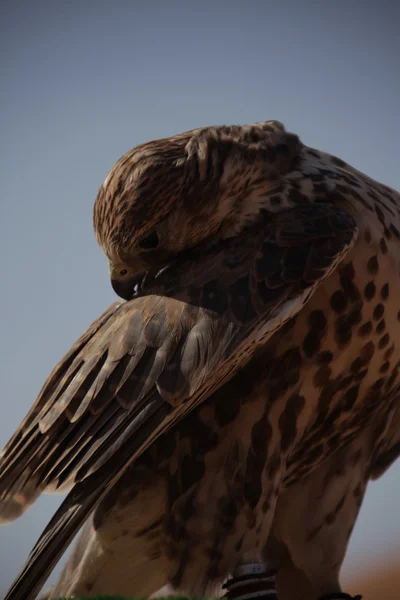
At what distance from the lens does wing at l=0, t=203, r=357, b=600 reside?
2.99m

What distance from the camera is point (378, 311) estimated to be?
3252mm

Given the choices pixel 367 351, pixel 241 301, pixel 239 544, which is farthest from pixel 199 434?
pixel 367 351

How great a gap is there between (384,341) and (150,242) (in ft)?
2.52

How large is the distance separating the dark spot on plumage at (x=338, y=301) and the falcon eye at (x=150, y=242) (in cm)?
54

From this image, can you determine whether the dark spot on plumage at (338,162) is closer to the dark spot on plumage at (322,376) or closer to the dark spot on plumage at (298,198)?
the dark spot on plumage at (298,198)


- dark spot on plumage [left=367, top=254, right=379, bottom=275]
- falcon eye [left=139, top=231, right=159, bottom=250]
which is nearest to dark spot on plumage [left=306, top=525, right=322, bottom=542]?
dark spot on plumage [left=367, top=254, right=379, bottom=275]

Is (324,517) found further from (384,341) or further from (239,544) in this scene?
(384,341)

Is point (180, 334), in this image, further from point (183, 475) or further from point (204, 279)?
point (183, 475)

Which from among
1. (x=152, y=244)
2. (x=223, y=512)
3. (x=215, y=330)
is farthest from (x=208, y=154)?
(x=223, y=512)

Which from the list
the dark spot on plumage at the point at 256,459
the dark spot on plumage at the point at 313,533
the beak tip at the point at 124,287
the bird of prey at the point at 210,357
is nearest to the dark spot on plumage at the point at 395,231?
the bird of prey at the point at 210,357

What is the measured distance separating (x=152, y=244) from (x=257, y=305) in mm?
362

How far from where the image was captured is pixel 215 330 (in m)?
3.05

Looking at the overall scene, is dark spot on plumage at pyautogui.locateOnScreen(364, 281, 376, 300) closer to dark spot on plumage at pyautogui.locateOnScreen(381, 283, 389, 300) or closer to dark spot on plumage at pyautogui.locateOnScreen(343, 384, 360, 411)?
dark spot on plumage at pyautogui.locateOnScreen(381, 283, 389, 300)

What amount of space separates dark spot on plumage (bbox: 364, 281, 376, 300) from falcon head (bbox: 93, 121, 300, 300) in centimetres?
39
